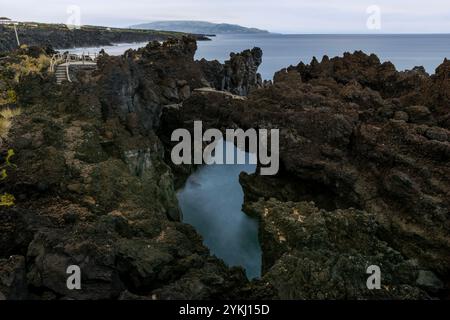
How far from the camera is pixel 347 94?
24.1 m

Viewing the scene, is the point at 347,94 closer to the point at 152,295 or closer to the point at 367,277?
the point at 367,277

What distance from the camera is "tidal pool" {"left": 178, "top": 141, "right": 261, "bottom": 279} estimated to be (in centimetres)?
2130

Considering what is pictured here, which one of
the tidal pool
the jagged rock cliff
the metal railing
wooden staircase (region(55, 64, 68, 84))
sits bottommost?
the tidal pool

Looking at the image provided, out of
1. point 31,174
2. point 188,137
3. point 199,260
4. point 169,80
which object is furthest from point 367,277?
point 169,80

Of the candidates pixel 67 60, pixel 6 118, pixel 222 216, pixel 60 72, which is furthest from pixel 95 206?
pixel 67 60

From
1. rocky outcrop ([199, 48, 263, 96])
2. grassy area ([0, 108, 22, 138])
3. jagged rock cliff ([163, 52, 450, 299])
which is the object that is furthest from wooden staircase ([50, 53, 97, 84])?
rocky outcrop ([199, 48, 263, 96])

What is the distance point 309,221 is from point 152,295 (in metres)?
6.99

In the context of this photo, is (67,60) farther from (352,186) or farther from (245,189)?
(352,186)

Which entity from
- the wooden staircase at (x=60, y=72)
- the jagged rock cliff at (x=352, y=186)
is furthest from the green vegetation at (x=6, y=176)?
the wooden staircase at (x=60, y=72)

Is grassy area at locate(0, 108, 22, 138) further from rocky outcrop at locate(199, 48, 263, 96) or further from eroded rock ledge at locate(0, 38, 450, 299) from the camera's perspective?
rocky outcrop at locate(199, 48, 263, 96)

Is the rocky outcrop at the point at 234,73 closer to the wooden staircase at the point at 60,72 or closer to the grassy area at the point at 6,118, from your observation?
the wooden staircase at the point at 60,72

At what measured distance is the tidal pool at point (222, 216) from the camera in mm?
21297

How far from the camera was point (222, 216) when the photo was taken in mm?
25828

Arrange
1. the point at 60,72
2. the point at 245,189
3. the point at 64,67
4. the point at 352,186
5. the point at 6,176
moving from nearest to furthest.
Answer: the point at 6,176, the point at 352,186, the point at 245,189, the point at 60,72, the point at 64,67
